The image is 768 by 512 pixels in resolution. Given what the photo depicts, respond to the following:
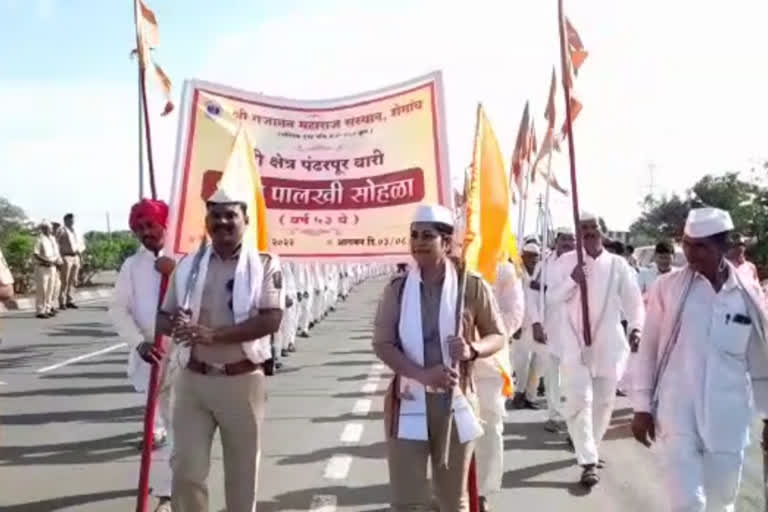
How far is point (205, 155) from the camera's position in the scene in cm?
648

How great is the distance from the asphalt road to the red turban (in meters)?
1.79

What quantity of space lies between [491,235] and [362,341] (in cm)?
1264

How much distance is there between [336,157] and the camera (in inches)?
271

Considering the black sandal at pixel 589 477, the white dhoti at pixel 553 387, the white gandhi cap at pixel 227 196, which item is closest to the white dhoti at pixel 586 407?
the black sandal at pixel 589 477

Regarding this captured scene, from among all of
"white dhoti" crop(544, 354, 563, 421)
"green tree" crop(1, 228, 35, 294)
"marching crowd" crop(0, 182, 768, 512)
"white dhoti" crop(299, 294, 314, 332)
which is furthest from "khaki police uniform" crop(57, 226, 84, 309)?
"marching crowd" crop(0, 182, 768, 512)

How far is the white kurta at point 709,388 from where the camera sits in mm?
4820

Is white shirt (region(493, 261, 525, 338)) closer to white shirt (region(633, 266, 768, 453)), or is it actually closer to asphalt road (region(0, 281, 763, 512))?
asphalt road (region(0, 281, 763, 512))

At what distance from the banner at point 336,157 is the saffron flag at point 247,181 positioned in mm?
692

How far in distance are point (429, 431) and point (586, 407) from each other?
301 cm

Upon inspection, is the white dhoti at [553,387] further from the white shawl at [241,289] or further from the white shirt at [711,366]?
the white shawl at [241,289]

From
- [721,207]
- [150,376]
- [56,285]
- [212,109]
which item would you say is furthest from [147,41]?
[721,207]

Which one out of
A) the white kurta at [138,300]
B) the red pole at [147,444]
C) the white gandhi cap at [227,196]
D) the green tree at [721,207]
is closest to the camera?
the white gandhi cap at [227,196]

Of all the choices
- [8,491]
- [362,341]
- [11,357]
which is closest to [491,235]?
[8,491]

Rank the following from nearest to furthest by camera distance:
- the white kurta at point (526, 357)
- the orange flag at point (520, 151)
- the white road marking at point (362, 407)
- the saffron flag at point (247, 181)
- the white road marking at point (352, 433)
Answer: the saffron flag at point (247, 181), the white road marking at point (352, 433), the white road marking at point (362, 407), the white kurta at point (526, 357), the orange flag at point (520, 151)
